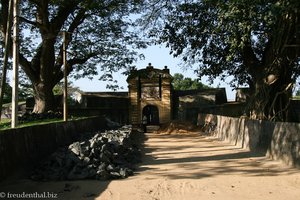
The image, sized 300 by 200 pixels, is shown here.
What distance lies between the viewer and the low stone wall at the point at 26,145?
952 cm

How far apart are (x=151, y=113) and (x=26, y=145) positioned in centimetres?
3298

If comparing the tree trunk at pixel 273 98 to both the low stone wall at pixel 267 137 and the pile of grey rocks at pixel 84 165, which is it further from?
the pile of grey rocks at pixel 84 165

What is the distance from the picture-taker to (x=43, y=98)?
28016 millimetres

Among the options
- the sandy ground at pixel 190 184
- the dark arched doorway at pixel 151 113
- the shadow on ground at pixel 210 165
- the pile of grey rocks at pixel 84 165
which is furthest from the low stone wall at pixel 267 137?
the dark arched doorway at pixel 151 113

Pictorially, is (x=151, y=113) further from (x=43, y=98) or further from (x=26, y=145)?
(x=26, y=145)

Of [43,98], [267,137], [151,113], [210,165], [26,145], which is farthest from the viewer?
[151,113]

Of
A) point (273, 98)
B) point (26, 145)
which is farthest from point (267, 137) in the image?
point (26, 145)

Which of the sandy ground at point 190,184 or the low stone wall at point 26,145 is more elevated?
the low stone wall at point 26,145

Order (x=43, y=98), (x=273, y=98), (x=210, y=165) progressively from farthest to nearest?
(x=43, y=98) → (x=273, y=98) → (x=210, y=165)

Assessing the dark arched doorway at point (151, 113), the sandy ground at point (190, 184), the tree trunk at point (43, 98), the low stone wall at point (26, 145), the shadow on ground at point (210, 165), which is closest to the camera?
the sandy ground at point (190, 184)

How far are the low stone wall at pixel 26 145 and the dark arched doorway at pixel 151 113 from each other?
26.4 meters

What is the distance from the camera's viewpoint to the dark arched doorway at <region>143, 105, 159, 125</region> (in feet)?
139

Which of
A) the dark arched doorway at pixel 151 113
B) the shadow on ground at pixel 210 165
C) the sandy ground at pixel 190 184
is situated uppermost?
the dark arched doorway at pixel 151 113

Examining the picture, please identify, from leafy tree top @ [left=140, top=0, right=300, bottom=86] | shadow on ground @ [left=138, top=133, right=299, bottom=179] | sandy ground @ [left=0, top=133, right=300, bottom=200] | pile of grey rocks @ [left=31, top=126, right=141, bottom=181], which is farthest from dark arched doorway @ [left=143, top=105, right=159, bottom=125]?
pile of grey rocks @ [left=31, top=126, right=141, bottom=181]
